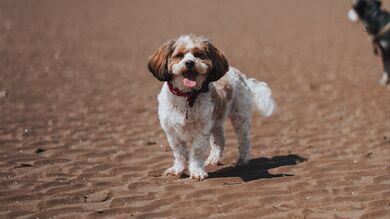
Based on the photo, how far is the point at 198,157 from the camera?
5738 mm

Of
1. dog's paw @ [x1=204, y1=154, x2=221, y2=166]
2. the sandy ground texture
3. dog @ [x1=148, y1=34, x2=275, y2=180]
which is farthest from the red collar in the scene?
dog's paw @ [x1=204, y1=154, x2=221, y2=166]

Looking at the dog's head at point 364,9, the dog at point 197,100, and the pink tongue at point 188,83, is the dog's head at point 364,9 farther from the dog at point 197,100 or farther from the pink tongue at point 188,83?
the pink tongue at point 188,83

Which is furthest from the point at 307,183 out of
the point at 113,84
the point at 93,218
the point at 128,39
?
the point at 128,39

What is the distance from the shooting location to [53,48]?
1698cm

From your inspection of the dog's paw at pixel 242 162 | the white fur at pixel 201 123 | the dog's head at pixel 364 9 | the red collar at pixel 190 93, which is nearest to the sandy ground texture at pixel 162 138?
the dog's paw at pixel 242 162

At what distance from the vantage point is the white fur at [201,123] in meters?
5.64

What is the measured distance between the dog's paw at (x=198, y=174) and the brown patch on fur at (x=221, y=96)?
1.86ft

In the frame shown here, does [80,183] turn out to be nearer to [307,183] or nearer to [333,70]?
[307,183]

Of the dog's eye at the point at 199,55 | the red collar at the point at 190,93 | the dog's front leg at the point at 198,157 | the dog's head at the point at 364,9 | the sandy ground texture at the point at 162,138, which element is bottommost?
the sandy ground texture at the point at 162,138

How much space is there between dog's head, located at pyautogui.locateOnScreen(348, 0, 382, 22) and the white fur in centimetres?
535

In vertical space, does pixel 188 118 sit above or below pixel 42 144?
above

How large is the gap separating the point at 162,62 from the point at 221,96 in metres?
0.94

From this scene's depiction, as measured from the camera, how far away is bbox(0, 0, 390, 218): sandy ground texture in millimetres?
5090

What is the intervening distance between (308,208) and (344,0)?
29.3 m
